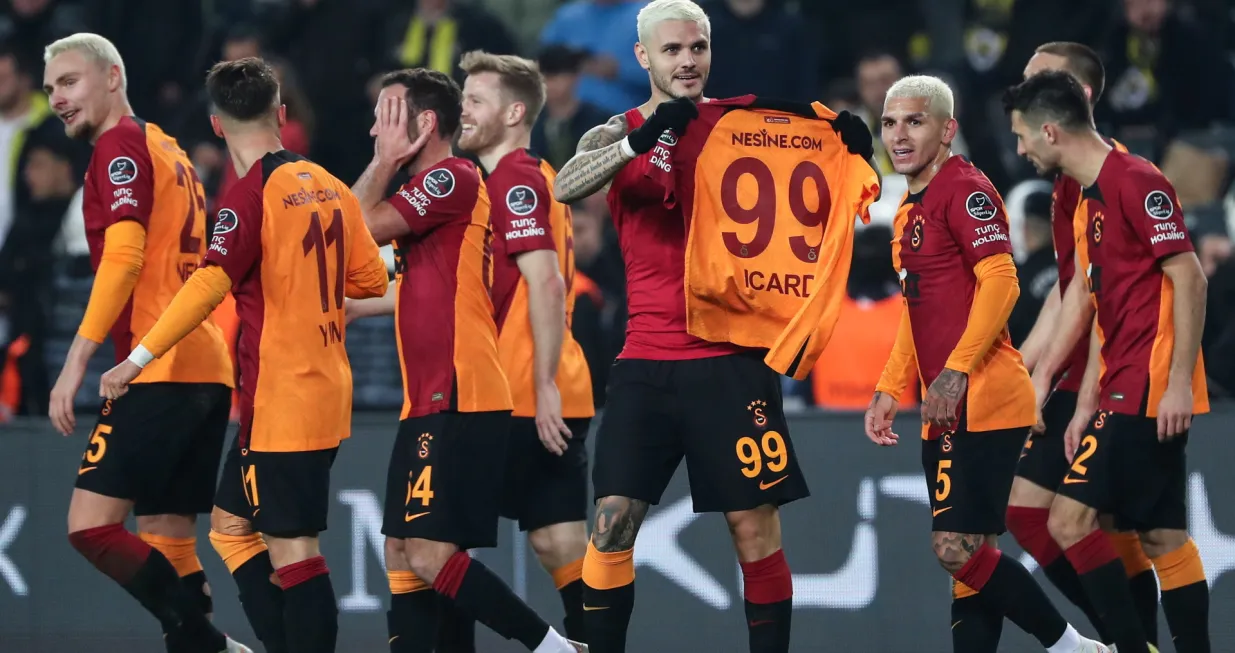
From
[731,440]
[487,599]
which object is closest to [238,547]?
[487,599]

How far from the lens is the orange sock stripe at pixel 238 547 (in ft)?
21.4

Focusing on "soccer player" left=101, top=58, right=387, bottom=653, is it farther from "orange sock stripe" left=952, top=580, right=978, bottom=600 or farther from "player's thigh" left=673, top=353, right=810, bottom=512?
"orange sock stripe" left=952, top=580, right=978, bottom=600

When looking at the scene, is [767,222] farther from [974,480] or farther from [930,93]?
[974,480]

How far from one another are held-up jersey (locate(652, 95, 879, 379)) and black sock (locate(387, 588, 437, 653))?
1525 mm

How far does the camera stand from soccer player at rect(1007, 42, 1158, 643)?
6895mm

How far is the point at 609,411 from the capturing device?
595 centimetres

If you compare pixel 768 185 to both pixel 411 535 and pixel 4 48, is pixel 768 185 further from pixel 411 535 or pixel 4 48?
pixel 4 48

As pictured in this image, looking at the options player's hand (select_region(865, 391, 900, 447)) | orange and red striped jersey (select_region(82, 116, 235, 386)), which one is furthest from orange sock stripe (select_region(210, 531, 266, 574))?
player's hand (select_region(865, 391, 900, 447))

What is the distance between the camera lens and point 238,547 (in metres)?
6.53

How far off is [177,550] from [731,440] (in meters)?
2.52

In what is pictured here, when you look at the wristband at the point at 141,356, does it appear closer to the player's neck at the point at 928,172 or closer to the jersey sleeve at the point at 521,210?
the jersey sleeve at the point at 521,210

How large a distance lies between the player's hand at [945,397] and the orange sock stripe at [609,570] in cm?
116

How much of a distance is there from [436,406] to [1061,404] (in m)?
2.61

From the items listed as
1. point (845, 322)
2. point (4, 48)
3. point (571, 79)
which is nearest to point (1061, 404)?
point (845, 322)
